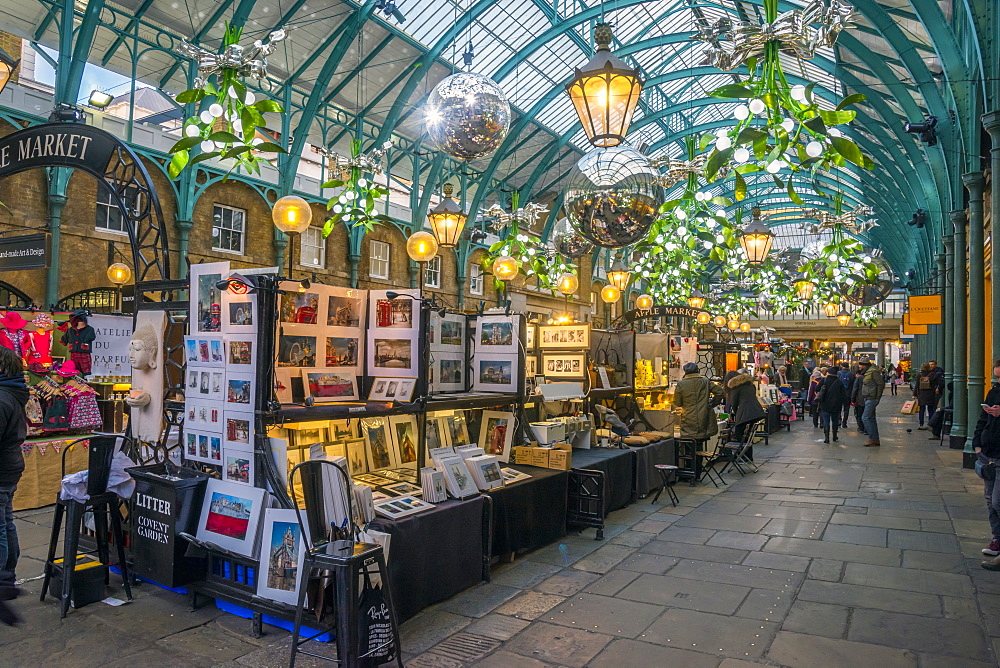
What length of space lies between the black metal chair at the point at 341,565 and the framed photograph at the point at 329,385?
3.97ft

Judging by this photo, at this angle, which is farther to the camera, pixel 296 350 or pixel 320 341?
pixel 320 341

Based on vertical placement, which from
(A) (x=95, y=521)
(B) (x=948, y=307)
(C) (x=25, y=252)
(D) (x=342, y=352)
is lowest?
(A) (x=95, y=521)

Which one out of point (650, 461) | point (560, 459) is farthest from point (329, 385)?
point (650, 461)

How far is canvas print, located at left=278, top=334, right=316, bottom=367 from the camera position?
482 centimetres

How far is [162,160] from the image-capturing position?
45.5 ft

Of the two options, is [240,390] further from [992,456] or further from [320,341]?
[992,456]

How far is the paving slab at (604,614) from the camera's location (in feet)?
14.3

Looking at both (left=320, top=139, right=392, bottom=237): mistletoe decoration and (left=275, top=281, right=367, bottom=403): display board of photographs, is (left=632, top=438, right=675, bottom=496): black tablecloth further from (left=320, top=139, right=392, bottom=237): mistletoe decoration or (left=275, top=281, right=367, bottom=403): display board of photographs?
(left=320, top=139, right=392, bottom=237): mistletoe decoration

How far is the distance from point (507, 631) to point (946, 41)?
31.1 ft

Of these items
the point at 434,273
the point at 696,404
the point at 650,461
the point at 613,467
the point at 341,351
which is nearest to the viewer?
the point at 341,351

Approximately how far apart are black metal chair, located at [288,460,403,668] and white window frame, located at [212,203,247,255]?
12.9 m

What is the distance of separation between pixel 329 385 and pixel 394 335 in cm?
66

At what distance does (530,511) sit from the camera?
19.4 ft

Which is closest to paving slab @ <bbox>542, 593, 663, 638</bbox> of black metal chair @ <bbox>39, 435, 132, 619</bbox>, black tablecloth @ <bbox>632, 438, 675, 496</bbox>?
black metal chair @ <bbox>39, 435, 132, 619</bbox>
